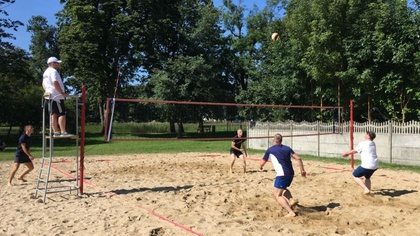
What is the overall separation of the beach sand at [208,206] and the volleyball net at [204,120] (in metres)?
1.36

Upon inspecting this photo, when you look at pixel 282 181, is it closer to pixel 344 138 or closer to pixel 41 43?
pixel 344 138

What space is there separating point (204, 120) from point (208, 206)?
8701 mm

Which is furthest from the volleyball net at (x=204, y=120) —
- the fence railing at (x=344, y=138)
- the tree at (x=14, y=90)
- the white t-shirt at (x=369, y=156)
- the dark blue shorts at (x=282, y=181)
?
the tree at (x=14, y=90)

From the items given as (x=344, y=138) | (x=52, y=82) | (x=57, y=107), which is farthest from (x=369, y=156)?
(x=344, y=138)

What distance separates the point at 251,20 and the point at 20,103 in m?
22.1

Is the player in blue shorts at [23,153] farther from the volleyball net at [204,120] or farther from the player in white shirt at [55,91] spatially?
the player in white shirt at [55,91]

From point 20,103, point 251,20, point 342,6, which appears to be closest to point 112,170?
point 342,6

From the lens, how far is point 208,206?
262 inches

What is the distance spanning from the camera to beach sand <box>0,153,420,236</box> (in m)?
5.36

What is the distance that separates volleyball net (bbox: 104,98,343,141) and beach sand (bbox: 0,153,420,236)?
4.46 ft

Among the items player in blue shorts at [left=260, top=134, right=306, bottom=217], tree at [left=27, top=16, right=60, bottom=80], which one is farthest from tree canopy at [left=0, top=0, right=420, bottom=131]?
tree at [left=27, top=16, right=60, bottom=80]

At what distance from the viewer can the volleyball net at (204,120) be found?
10.0 m

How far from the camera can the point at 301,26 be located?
20172 mm

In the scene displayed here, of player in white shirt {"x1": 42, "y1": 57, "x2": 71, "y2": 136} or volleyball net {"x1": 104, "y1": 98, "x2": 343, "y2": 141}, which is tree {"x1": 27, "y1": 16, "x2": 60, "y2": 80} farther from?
player in white shirt {"x1": 42, "y1": 57, "x2": 71, "y2": 136}
